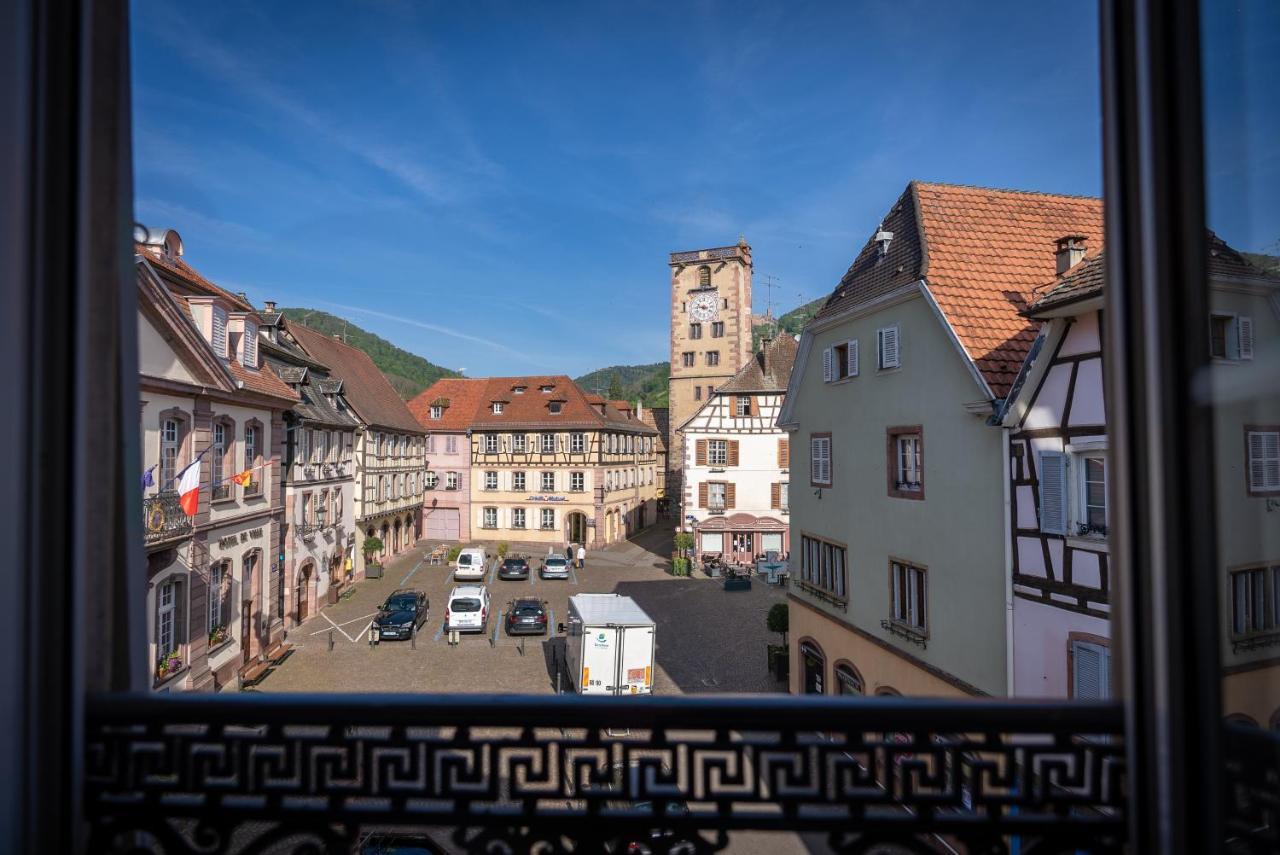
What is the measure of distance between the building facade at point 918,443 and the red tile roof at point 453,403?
23.4 meters

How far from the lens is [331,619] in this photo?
17.8 m

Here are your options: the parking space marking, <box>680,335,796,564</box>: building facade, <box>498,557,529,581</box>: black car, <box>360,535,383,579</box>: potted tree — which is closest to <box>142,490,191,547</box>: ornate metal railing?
the parking space marking

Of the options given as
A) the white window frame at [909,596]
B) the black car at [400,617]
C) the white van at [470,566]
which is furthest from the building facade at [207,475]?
the white window frame at [909,596]

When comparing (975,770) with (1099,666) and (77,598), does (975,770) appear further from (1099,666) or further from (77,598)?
(1099,666)

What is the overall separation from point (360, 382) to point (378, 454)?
326 centimetres

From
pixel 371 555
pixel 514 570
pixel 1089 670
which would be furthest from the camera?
pixel 371 555

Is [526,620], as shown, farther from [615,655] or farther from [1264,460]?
[1264,460]

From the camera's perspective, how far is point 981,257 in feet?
29.5

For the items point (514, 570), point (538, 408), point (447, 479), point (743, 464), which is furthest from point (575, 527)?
point (743, 464)

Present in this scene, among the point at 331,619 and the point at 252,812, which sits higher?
the point at 252,812

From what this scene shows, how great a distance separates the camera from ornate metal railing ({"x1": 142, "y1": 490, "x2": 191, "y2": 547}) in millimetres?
9156

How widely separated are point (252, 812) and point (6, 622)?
2.46ft

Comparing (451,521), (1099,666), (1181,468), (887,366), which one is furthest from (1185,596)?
(451,521)

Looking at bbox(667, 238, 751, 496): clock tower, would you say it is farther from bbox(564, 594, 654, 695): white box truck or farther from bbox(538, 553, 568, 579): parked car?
bbox(564, 594, 654, 695): white box truck
